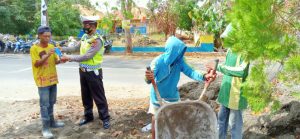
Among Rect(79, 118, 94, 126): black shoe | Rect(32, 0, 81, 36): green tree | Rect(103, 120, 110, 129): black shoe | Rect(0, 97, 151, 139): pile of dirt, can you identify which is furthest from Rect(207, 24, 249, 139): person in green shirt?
Rect(32, 0, 81, 36): green tree

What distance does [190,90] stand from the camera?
613 cm

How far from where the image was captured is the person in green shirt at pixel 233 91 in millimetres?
3555

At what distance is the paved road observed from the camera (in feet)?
27.8

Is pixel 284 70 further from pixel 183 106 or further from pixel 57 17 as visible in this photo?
pixel 57 17

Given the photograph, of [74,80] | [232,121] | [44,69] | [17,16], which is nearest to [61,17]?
[17,16]

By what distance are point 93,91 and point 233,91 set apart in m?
1.94

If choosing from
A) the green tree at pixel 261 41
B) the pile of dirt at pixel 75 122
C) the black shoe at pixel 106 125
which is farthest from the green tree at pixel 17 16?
the green tree at pixel 261 41

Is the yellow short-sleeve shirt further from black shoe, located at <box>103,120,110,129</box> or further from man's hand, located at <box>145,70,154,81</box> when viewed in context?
man's hand, located at <box>145,70,154,81</box>

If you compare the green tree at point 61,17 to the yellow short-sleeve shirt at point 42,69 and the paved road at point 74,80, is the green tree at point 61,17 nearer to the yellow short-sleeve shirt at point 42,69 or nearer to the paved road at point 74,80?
the paved road at point 74,80

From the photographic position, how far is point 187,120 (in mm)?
3424

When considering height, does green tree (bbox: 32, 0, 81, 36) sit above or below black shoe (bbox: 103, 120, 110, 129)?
above

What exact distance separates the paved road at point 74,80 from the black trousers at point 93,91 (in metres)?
2.80

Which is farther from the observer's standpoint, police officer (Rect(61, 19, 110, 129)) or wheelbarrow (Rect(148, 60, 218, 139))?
police officer (Rect(61, 19, 110, 129))

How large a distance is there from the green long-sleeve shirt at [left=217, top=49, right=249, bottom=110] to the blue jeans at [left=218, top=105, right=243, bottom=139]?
0.11 m
